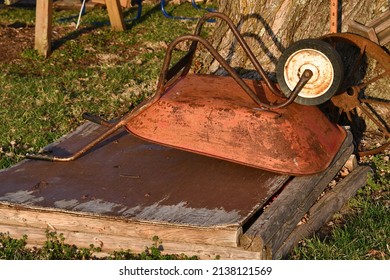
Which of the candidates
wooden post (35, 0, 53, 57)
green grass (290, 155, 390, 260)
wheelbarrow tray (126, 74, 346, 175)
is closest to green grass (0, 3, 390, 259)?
green grass (290, 155, 390, 260)

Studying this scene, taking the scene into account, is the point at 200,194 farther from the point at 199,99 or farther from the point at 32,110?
the point at 32,110

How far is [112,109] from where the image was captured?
23.0 ft

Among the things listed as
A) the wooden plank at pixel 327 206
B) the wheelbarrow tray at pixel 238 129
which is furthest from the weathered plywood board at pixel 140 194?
the wooden plank at pixel 327 206

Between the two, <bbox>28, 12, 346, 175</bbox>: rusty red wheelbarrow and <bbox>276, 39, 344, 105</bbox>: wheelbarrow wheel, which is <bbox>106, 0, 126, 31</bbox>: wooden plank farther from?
<bbox>276, 39, 344, 105</bbox>: wheelbarrow wheel

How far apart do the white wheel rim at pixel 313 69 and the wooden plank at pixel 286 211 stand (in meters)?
0.54

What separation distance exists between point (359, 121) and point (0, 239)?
122 inches

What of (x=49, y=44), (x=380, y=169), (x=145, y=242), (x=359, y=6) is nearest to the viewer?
(x=145, y=242)

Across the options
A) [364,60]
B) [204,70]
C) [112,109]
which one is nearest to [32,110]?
[112,109]

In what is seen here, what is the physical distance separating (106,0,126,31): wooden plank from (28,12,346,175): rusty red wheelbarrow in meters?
4.51

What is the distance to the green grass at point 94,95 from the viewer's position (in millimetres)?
4656

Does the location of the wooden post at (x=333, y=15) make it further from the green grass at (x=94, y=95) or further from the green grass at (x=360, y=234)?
the green grass at (x=360, y=234)

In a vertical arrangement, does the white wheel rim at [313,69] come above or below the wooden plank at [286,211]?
above

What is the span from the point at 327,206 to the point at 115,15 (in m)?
5.28

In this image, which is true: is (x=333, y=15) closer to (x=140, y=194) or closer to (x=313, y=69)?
Answer: (x=313, y=69)
